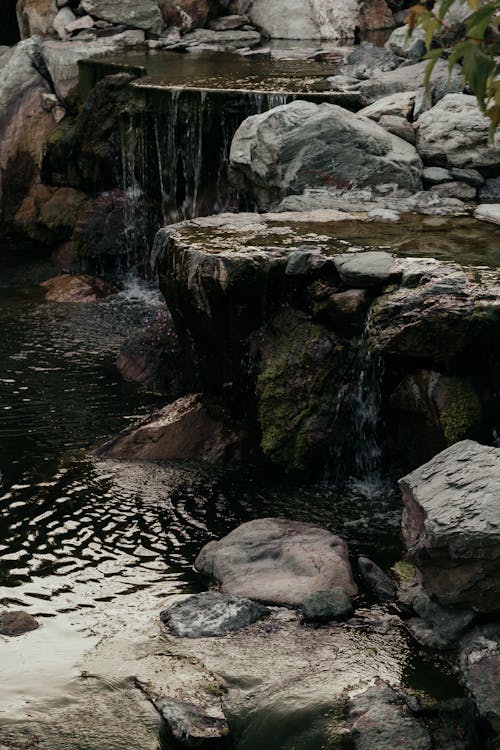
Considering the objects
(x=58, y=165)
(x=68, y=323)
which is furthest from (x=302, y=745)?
(x=58, y=165)

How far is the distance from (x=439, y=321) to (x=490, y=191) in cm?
397

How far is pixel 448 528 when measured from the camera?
5598 mm

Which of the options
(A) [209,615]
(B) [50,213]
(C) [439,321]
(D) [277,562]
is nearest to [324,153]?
(C) [439,321]

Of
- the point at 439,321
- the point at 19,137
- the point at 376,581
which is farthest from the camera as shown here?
the point at 19,137

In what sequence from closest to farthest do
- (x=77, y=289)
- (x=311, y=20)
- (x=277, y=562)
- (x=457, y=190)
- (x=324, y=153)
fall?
(x=277, y=562) → (x=324, y=153) → (x=457, y=190) → (x=77, y=289) → (x=311, y=20)

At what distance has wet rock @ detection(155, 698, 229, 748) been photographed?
513cm

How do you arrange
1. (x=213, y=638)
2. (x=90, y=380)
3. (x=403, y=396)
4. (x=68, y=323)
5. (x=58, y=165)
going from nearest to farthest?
(x=213, y=638) < (x=403, y=396) < (x=90, y=380) < (x=68, y=323) < (x=58, y=165)

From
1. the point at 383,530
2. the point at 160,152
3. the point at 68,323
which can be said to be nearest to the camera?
the point at 383,530

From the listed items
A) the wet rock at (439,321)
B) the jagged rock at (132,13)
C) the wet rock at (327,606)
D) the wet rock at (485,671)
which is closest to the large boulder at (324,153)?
the wet rock at (439,321)

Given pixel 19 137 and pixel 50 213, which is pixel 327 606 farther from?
pixel 19 137

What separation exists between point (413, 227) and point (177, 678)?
531 cm

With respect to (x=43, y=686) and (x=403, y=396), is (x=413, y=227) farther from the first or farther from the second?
(x=43, y=686)

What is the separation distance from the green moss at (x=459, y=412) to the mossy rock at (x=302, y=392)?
99 centimetres

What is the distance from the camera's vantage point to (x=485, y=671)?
5.37m
